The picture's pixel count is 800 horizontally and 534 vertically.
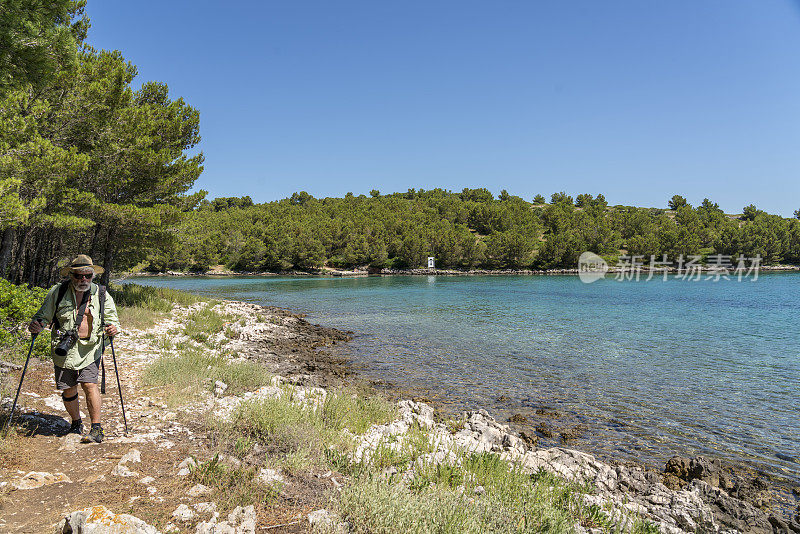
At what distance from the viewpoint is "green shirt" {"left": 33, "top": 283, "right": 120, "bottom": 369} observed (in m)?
5.68

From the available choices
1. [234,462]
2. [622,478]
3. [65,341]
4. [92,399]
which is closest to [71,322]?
[65,341]

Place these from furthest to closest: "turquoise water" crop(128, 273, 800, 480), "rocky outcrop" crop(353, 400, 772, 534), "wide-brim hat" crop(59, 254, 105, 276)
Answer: "turquoise water" crop(128, 273, 800, 480), "rocky outcrop" crop(353, 400, 772, 534), "wide-brim hat" crop(59, 254, 105, 276)

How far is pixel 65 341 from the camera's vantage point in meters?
5.64

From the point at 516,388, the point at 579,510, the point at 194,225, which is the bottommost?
the point at 516,388

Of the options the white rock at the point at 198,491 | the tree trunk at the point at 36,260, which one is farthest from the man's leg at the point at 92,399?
the tree trunk at the point at 36,260

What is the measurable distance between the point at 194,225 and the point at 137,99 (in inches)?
279

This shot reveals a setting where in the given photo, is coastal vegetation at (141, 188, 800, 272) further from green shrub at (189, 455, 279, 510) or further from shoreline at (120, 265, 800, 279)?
green shrub at (189, 455, 279, 510)

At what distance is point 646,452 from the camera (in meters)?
9.44

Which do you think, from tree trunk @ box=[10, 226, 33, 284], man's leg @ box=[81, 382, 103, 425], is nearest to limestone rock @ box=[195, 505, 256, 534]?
man's leg @ box=[81, 382, 103, 425]

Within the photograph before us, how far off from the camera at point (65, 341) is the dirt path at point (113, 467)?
1.20 meters

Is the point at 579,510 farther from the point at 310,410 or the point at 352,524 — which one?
the point at 310,410

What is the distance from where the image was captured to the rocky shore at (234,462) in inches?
168

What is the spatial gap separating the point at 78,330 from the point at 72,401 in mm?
1070

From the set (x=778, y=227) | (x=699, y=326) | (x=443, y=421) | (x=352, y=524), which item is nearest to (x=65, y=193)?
(x=443, y=421)
